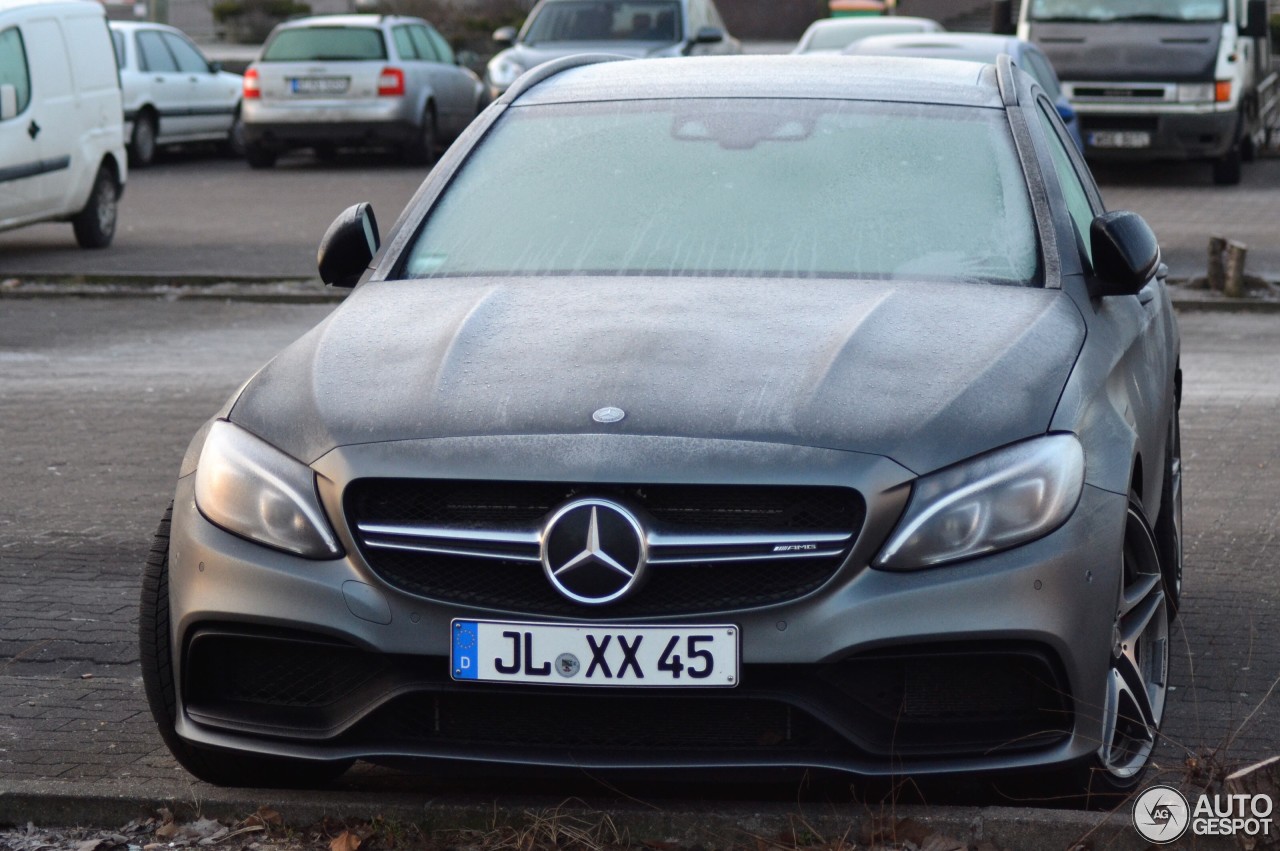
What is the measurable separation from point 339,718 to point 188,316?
941 cm

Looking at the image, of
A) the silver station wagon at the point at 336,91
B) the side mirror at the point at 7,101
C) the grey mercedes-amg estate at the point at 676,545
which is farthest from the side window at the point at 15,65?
the grey mercedes-amg estate at the point at 676,545

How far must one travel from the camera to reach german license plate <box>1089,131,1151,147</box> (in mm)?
20406

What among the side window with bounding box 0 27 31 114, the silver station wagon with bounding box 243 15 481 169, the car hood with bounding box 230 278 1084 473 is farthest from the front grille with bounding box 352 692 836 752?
the silver station wagon with bounding box 243 15 481 169

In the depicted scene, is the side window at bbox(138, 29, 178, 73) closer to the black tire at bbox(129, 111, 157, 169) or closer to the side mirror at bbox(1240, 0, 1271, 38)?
the black tire at bbox(129, 111, 157, 169)

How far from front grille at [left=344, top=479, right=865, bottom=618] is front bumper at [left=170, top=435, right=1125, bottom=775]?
0.11 feet

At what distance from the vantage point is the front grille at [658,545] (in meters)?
3.51

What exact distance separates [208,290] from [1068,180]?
9.24 meters

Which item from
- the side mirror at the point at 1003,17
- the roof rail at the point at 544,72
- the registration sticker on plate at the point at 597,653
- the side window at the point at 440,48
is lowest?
the side window at the point at 440,48

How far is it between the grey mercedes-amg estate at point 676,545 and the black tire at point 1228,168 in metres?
17.3

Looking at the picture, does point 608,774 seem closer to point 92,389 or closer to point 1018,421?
point 1018,421

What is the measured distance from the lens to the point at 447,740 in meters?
3.64

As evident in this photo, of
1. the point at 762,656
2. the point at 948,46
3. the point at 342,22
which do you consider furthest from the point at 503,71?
the point at 762,656

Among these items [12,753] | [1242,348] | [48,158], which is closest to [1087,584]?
[12,753]

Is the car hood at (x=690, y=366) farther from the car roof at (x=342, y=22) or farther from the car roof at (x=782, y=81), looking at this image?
the car roof at (x=342, y=22)
